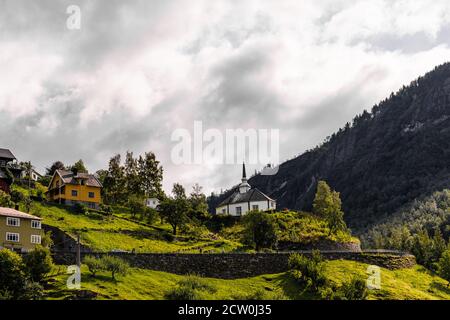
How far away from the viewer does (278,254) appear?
91000 mm

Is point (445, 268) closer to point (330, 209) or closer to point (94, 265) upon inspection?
point (330, 209)

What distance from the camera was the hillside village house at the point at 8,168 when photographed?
4847 inches

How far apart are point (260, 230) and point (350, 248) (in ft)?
66.6

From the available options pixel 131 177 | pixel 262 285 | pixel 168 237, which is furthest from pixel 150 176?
pixel 262 285

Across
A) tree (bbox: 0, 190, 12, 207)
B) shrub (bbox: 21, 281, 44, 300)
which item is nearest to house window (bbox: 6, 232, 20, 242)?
tree (bbox: 0, 190, 12, 207)

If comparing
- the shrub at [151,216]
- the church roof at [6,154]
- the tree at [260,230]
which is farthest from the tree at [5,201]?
the tree at [260,230]

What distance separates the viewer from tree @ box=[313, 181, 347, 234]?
398 ft

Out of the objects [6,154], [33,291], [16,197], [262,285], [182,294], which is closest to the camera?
[33,291]

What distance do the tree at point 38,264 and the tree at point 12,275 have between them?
0.71 meters

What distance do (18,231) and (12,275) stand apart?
21.3 metres

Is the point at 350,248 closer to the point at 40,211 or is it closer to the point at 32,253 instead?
the point at 40,211

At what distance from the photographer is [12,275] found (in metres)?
64.2
